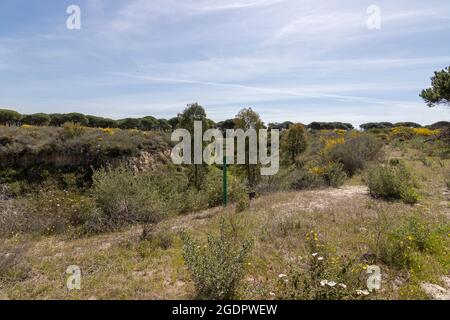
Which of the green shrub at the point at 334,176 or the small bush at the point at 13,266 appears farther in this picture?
the green shrub at the point at 334,176

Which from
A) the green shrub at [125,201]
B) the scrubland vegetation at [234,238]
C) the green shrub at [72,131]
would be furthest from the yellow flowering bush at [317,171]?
the green shrub at [72,131]

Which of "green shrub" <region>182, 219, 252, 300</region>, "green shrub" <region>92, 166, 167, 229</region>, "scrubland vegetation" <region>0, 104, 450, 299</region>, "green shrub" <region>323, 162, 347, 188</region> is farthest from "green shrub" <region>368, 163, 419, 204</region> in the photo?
"green shrub" <region>182, 219, 252, 300</region>

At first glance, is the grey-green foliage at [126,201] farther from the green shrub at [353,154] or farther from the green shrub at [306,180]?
the green shrub at [353,154]

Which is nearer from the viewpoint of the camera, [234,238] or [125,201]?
[234,238]

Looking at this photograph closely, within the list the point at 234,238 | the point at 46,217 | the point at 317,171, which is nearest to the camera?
the point at 234,238

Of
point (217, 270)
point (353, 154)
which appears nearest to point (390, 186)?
point (353, 154)

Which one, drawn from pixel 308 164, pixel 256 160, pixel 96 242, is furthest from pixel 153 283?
pixel 308 164

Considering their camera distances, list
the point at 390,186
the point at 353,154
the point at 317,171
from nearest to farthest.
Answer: the point at 390,186 → the point at 317,171 → the point at 353,154

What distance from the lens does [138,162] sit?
613 inches

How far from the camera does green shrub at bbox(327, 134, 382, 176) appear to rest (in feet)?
42.2

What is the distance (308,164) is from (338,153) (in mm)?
1505

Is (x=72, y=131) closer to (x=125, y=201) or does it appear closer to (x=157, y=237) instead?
(x=125, y=201)

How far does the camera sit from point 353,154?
42.3 ft

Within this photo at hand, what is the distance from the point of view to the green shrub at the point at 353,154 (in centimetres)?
1285
